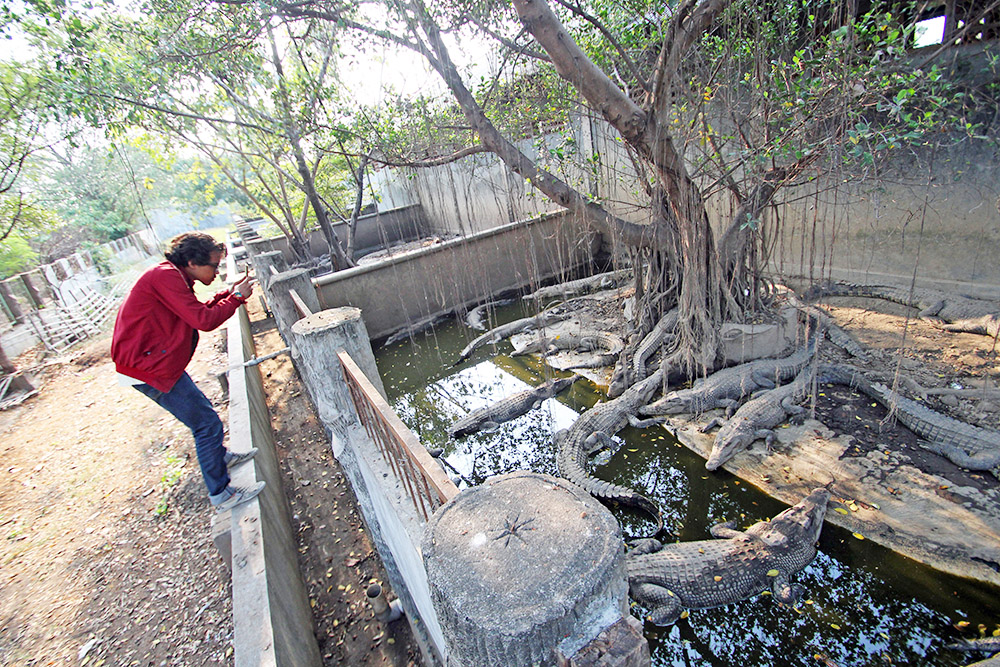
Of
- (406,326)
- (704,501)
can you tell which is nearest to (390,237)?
(406,326)

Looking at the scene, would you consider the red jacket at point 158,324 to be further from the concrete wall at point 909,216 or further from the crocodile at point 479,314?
the crocodile at point 479,314

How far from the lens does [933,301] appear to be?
571 centimetres

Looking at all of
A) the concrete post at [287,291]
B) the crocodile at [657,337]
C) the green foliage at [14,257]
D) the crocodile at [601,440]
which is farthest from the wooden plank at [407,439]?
the green foliage at [14,257]

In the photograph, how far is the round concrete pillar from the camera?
40.4 inches

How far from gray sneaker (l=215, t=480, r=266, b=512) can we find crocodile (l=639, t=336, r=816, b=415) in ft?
12.2

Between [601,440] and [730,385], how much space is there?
5.25 feet

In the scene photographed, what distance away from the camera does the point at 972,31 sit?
4.94 metres

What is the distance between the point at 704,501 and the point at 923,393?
2.54 m

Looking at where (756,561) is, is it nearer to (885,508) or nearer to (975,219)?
(885,508)

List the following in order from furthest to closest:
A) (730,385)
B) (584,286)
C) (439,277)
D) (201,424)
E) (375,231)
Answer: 1. (375,231)
2. (584,286)
3. (439,277)
4. (730,385)
5. (201,424)

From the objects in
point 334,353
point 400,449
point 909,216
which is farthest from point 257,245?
point 909,216

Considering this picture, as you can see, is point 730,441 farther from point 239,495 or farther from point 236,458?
point 236,458

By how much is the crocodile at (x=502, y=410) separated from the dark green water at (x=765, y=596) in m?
0.10

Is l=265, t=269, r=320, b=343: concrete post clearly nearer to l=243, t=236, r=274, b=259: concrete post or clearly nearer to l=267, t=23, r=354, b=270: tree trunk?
l=267, t=23, r=354, b=270: tree trunk
